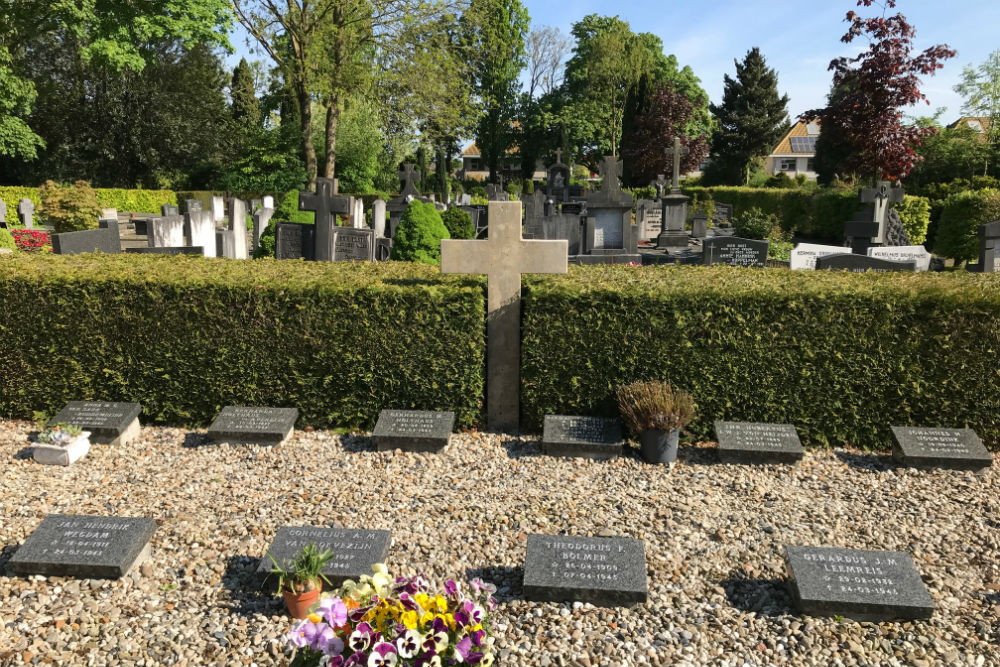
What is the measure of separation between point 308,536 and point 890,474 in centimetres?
465

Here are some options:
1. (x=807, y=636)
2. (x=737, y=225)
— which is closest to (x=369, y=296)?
(x=807, y=636)

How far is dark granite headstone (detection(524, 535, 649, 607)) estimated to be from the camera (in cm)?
405

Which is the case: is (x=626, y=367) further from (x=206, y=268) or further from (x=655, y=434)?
(x=206, y=268)

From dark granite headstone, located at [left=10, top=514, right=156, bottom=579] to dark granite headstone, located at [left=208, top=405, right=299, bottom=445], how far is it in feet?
5.86

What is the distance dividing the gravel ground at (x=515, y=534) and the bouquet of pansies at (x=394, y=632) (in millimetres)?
1175

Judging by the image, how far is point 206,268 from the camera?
7418 mm

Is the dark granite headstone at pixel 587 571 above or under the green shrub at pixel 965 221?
under

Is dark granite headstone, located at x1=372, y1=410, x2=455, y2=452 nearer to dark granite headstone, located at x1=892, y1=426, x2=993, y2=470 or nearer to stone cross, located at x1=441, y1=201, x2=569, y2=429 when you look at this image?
stone cross, located at x1=441, y1=201, x2=569, y2=429

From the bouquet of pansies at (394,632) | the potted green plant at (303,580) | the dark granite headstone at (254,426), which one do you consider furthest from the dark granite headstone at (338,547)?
the dark granite headstone at (254,426)

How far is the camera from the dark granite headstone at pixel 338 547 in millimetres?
4184

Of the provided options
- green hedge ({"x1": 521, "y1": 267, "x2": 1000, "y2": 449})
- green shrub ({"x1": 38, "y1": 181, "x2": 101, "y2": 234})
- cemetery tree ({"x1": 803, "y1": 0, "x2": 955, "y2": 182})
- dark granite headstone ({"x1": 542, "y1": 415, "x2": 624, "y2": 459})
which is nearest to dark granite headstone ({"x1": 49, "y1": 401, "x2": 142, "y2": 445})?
green hedge ({"x1": 521, "y1": 267, "x2": 1000, "y2": 449})

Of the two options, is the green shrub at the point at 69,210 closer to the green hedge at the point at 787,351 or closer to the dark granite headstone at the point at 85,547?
the dark granite headstone at the point at 85,547

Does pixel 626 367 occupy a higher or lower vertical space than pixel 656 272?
lower

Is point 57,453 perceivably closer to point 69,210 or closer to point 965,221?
point 69,210
